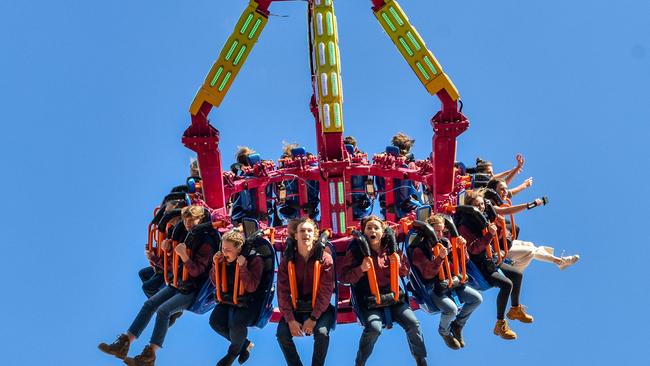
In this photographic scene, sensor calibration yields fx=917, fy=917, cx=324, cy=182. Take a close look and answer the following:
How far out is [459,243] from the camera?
37.9 ft

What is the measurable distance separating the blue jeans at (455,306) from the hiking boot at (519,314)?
2.47 ft

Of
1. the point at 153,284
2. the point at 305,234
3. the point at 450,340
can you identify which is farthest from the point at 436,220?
the point at 153,284

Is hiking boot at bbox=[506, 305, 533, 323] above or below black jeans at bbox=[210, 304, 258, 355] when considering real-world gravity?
above

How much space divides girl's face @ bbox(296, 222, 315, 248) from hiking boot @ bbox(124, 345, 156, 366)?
2.36 metres

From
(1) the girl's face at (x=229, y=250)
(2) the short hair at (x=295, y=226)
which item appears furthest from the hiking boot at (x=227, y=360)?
(2) the short hair at (x=295, y=226)

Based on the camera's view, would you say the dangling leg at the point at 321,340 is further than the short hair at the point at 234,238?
No

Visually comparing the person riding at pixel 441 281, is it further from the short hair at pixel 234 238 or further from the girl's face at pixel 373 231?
the short hair at pixel 234 238

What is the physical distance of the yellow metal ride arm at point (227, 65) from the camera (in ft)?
43.6

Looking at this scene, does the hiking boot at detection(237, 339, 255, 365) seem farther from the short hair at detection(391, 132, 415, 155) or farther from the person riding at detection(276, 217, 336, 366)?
the short hair at detection(391, 132, 415, 155)

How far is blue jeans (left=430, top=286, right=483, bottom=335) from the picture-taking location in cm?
1176

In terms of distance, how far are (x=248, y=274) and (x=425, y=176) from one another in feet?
19.1

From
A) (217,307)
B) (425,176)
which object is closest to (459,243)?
(217,307)

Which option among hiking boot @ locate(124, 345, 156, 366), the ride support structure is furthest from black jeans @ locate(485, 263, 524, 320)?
hiking boot @ locate(124, 345, 156, 366)

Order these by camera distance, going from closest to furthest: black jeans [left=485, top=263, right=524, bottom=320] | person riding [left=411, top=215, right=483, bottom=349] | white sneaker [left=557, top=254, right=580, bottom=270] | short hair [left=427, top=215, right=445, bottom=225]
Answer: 1. person riding [left=411, top=215, right=483, bottom=349]
2. short hair [left=427, top=215, right=445, bottom=225]
3. black jeans [left=485, top=263, right=524, bottom=320]
4. white sneaker [left=557, top=254, right=580, bottom=270]
